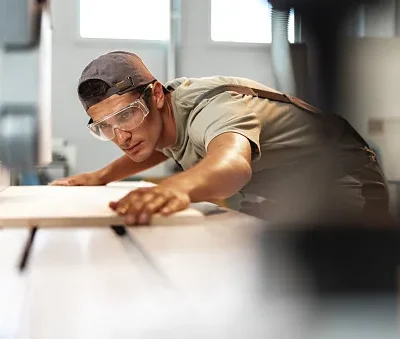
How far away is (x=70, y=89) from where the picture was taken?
263 cm

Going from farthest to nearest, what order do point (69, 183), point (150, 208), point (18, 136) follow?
1. point (69, 183)
2. point (150, 208)
3. point (18, 136)

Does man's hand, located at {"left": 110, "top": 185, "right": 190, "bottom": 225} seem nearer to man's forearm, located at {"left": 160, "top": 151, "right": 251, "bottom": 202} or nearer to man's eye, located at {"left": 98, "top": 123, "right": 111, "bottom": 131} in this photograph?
man's forearm, located at {"left": 160, "top": 151, "right": 251, "bottom": 202}

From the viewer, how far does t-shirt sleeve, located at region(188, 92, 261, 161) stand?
0.81 m

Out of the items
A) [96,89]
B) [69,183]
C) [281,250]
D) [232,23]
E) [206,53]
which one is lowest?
[69,183]

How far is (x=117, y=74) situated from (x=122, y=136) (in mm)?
155

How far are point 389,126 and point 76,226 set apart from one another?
0.54 meters

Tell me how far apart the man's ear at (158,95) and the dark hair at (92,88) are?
115 mm

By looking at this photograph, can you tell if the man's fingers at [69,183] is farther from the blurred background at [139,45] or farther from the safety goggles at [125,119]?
the blurred background at [139,45]

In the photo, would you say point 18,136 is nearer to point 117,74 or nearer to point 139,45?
point 117,74

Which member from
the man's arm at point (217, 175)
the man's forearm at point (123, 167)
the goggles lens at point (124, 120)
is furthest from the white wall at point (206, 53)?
the man's arm at point (217, 175)

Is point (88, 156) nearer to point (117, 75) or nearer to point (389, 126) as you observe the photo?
point (117, 75)

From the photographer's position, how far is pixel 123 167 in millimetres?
1469

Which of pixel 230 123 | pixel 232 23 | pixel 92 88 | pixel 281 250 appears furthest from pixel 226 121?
pixel 232 23

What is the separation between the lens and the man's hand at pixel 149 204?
2.02ft
